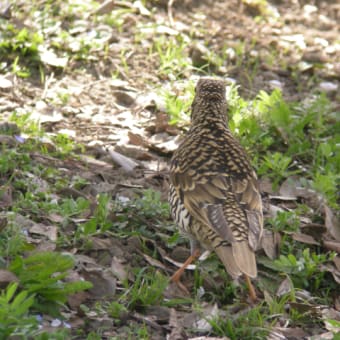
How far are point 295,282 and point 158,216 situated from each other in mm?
1161

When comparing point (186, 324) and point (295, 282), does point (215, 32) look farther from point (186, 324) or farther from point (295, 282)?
point (186, 324)

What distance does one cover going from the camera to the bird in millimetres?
5590

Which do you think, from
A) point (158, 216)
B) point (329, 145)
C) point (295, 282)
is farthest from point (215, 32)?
point (295, 282)

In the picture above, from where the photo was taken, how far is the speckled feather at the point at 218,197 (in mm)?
5590

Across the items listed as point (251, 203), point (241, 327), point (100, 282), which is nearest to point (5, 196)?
point (100, 282)

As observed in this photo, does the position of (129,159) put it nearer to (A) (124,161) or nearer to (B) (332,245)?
(A) (124,161)

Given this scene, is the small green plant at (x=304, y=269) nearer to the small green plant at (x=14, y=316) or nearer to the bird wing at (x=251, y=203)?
the bird wing at (x=251, y=203)

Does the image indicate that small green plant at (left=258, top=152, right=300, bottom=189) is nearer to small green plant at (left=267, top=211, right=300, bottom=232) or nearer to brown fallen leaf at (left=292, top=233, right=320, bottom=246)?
small green plant at (left=267, top=211, right=300, bottom=232)

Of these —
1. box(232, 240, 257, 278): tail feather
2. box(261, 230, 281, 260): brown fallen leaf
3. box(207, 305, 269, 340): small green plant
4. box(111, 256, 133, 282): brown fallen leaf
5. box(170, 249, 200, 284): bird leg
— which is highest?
box(232, 240, 257, 278): tail feather

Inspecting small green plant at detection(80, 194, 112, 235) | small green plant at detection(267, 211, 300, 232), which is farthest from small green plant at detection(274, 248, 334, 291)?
small green plant at detection(80, 194, 112, 235)

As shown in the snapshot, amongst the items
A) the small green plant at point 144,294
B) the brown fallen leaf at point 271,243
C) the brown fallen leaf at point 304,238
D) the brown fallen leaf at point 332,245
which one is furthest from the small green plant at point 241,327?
the brown fallen leaf at point 332,245

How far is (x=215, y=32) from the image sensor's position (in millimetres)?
9984

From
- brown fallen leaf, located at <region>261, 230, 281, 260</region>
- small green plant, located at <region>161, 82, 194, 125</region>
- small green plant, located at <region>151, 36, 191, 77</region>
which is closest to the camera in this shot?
brown fallen leaf, located at <region>261, 230, 281, 260</region>

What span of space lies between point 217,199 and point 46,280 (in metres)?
1.37
